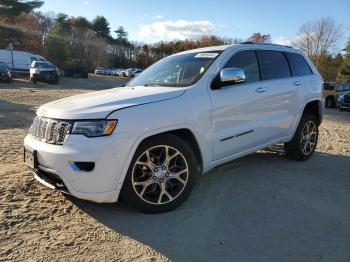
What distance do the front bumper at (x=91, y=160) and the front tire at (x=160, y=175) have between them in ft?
0.62

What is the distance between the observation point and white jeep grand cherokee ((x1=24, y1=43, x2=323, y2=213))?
3.70 m

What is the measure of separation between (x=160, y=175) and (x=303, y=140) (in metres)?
3.23

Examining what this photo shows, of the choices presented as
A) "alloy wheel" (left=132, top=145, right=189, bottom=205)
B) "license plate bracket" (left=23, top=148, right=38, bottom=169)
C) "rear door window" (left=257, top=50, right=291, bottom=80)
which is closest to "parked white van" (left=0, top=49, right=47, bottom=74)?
"rear door window" (left=257, top=50, right=291, bottom=80)

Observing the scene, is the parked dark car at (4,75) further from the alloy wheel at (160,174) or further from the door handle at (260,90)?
the alloy wheel at (160,174)

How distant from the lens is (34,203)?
4363 mm

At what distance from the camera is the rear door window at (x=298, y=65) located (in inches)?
245

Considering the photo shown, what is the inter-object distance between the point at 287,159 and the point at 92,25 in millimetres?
93323

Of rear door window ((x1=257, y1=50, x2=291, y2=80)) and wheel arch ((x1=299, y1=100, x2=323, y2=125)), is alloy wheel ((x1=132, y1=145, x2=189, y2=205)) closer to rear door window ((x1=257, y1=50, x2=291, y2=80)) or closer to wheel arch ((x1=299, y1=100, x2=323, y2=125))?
rear door window ((x1=257, y1=50, x2=291, y2=80))

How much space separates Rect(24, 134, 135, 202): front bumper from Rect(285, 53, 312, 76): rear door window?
3.49 metres

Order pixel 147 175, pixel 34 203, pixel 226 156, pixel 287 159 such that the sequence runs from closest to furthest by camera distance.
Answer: pixel 147 175, pixel 34 203, pixel 226 156, pixel 287 159

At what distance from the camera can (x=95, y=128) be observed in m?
3.69

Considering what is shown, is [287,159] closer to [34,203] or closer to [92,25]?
[34,203]

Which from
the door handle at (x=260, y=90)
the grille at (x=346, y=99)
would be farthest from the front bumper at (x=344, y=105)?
the door handle at (x=260, y=90)

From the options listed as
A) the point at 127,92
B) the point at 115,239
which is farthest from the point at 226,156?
the point at 115,239
